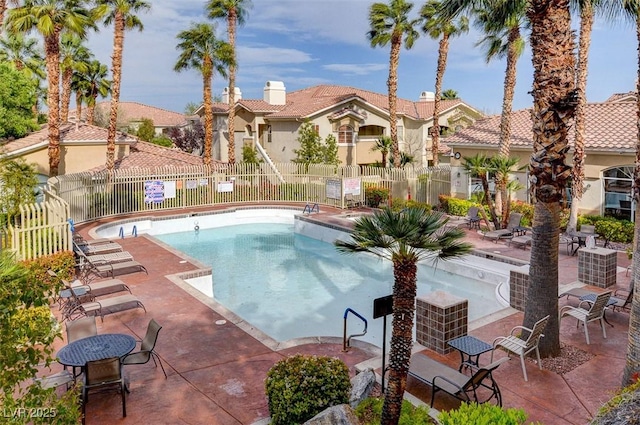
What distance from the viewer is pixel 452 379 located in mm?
7152

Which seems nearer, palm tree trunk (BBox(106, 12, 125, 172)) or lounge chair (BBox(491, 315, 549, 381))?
lounge chair (BBox(491, 315, 549, 381))

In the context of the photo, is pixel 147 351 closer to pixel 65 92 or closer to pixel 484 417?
pixel 484 417

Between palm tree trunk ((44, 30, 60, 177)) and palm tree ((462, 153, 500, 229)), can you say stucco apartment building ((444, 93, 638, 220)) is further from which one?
palm tree trunk ((44, 30, 60, 177))

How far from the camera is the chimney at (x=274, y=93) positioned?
1628 inches

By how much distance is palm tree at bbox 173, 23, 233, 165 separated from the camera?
94.9ft

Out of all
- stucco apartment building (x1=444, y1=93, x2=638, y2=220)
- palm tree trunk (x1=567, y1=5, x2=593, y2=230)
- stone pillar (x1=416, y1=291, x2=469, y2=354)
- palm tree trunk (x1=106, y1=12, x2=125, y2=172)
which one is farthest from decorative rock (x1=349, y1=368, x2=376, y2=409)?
palm tree trunk (x1=106, y1=12, x2=125, y2=172)

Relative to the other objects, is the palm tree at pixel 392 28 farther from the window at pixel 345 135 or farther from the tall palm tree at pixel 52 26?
the tall palm tree at pixel 52 26

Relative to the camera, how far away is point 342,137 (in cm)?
3875

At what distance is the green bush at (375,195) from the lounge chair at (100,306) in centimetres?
1669

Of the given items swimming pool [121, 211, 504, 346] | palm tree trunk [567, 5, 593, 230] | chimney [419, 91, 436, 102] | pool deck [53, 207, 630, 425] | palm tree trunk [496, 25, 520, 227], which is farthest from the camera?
chimney [419, 91, 436, 102]

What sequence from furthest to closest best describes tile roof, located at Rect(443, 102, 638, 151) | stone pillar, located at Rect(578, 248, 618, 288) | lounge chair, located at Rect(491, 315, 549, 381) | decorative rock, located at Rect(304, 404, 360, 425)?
1. tile roof, located at Rect(443, 102, 638, 151)
2. stone pillar, located at Rect(578, 248, 618, 288)
3. lounge chair, located at Rect(491, 315, 549, 381)
4. decorative rock, located at Rect(304, 404, 360, 425)

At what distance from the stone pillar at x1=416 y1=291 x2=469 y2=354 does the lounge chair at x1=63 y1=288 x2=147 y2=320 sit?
6227 mm

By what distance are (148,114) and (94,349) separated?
239 ft

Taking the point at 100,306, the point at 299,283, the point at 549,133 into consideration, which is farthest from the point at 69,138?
the point at 549,133
